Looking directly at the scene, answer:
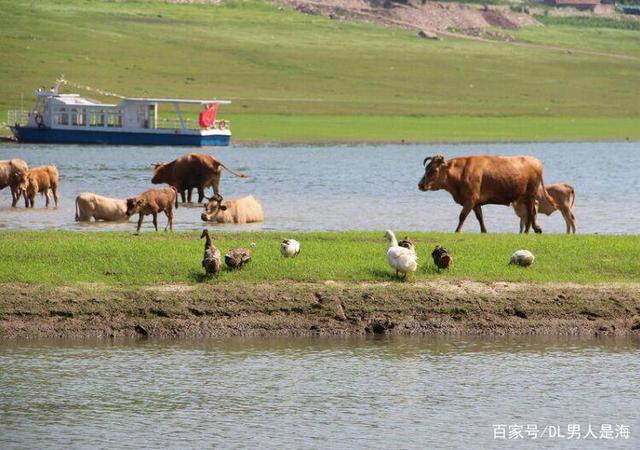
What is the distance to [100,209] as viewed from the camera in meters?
30.3

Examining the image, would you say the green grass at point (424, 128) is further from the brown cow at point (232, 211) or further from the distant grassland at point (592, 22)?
the distant grassland at point (592, 22)

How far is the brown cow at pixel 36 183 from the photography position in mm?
34625

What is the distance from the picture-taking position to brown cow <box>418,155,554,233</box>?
25.6 meters

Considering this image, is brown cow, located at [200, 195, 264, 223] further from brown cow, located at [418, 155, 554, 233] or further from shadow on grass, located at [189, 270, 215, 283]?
shadow on grass, located at [189, 270, 215, 283]

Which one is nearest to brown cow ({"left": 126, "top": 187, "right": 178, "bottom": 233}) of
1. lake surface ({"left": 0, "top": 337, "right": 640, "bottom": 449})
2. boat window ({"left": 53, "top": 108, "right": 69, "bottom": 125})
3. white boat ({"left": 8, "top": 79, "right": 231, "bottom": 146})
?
lake surface ({"left": 0, "top": 337, "right": 640, "bottom": 449})

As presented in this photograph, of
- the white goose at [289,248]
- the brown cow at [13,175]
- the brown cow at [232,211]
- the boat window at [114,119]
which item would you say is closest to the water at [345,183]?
the brown cow at [232,211]

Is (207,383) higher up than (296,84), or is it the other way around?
(207,383)

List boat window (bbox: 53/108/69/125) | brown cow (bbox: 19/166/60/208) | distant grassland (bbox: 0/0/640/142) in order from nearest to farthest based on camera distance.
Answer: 1. brown cow (bbox: 19/166/60/208)
2. boat window (bbox: 53/108/69/125)
3. distant grassland (bbox: 0/0/640/142)

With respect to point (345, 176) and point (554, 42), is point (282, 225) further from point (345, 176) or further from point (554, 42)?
point (554, 42)

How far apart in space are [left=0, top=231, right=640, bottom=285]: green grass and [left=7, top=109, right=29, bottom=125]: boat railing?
4641 cm

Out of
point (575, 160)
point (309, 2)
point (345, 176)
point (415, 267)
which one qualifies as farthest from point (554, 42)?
point (415, 267)

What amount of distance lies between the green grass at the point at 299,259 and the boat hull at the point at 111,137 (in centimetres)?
4074

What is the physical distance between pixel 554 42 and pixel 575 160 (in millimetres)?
69013

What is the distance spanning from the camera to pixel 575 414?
610 inches
